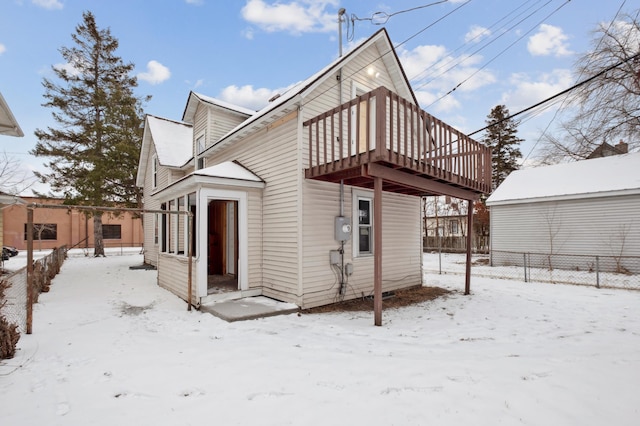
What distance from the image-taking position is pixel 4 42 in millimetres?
12125

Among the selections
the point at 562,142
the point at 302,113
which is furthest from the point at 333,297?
the point at 562,142

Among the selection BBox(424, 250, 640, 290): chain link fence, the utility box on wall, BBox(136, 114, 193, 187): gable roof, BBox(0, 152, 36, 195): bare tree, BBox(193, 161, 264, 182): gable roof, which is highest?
BBox(136, 114, 193, 187): gable roof

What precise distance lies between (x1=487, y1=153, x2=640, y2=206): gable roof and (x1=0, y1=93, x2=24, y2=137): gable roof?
696 inches

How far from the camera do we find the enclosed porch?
5551 mm

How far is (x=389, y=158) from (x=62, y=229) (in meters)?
34.9

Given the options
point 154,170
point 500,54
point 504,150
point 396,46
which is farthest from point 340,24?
point 504,150

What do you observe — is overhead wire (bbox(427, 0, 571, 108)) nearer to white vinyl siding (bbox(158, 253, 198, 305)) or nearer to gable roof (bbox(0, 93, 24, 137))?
white vinyl siding (bbox(158, 253, 198, 305))

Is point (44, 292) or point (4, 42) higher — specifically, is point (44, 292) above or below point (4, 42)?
below

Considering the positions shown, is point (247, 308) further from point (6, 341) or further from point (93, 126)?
point (93, 126)

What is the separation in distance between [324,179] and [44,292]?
867cm

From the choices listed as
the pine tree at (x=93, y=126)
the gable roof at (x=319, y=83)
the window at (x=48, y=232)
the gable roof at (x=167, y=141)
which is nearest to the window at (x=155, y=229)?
the gable roof at (x=167, y=141)

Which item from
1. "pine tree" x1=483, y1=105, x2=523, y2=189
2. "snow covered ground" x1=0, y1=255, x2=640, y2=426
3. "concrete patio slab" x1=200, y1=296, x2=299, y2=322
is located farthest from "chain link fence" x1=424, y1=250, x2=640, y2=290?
"pine tree" x1=483, y1=105, x2=523, y2=189

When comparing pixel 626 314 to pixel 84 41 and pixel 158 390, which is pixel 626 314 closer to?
pixel 158 390

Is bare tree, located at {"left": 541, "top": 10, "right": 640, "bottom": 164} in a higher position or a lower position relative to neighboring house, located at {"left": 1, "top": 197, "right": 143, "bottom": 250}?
higher
